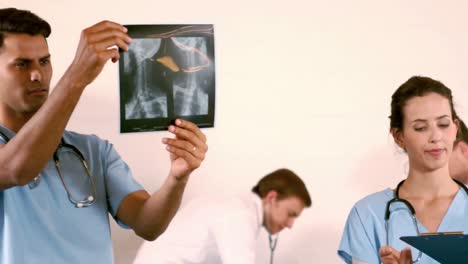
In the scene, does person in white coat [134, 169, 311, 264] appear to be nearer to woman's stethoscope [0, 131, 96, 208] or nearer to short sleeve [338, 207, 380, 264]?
short sleeve [338, 207, 380, 264]

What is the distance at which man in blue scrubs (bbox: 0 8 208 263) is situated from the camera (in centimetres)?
131

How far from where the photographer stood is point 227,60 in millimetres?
2143

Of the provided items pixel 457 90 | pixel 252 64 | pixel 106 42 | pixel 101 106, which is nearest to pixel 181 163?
pixel 106 42

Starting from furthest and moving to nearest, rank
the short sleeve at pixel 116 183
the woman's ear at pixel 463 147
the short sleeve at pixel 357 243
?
the woman's ear at pixel 463 147 → the short sleeve at pixel 357 243 → the short sleeve at pixel 116 183

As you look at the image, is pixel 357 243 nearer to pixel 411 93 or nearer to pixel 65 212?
pixel 411 93

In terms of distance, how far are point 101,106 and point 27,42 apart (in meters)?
0.57

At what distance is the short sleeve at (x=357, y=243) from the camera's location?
72.1 inches

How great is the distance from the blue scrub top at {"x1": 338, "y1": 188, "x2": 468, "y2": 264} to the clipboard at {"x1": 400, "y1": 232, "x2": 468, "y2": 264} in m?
0.43

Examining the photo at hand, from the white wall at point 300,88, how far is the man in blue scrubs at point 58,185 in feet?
1.59

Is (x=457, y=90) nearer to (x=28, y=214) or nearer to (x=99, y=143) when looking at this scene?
(x=99, y=143)

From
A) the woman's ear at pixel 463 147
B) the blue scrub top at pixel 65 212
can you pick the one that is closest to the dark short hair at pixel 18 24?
the blue scrub top at pixel 65 212

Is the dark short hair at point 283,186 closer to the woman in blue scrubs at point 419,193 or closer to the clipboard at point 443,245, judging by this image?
the woman in blue scrubs at point 419,193

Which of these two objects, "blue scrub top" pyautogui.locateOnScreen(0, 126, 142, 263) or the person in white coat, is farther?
the person in white coat

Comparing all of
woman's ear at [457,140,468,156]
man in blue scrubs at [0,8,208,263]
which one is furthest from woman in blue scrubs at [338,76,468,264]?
man in blue scrubs at [0,8,208,263]
